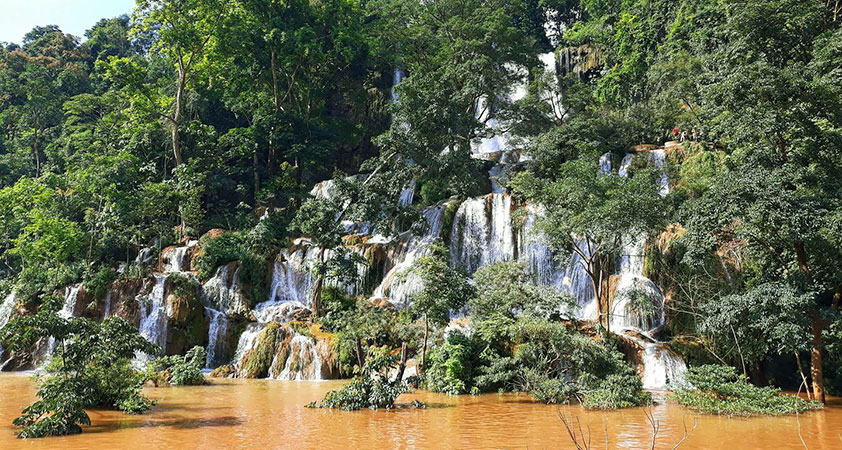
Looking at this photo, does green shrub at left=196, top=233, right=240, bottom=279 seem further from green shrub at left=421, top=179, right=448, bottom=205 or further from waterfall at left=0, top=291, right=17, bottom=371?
green shrub at left=421, top=179, right=448, bottom=205

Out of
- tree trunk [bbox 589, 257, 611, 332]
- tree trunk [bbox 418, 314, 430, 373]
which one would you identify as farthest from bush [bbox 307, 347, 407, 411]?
tree trunk [bbox 589, 257, 611, 332]

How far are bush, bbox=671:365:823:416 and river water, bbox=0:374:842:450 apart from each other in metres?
0.29

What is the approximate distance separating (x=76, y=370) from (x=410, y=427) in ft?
19.5

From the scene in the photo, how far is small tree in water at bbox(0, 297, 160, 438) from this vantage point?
911 centimetres

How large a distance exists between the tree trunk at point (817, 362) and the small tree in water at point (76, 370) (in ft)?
43.4

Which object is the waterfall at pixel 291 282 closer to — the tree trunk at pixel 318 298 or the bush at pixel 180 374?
the tree trunk at pixel 318 298

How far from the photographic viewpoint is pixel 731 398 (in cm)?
1124

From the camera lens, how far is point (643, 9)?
35.3 m

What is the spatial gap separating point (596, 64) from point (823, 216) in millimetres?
28983

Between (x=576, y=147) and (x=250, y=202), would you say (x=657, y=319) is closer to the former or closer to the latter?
(x=576, y=147)

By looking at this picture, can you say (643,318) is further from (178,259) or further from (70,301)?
(70,301)

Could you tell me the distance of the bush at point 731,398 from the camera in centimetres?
1077

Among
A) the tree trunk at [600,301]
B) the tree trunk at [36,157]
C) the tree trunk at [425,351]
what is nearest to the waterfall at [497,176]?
the tree trunk at [600,301]

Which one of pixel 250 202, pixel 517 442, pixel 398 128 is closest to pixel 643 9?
pixel 398 128
